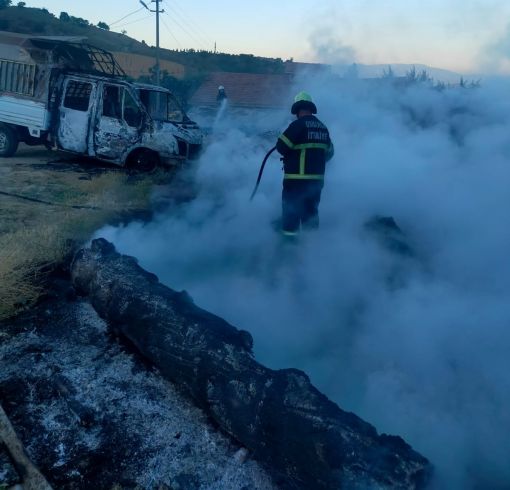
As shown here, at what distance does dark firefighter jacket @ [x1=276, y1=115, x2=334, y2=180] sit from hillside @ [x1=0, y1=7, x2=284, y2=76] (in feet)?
122

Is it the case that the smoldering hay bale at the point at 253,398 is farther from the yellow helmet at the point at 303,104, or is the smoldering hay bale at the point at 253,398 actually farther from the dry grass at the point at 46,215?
the yellow helmet at the point at 303,104

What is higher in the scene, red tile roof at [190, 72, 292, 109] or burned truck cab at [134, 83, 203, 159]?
red tile roof at [190, 72, 292, 109]

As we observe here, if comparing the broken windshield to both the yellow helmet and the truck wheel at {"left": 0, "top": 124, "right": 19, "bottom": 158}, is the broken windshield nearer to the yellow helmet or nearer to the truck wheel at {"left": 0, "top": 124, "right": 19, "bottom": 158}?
the truck wheel at {"left": 0, "top": 124, "right": 19, "bottom": 158}

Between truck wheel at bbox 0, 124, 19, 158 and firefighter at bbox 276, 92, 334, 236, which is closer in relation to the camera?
firefighter at bbox 276, 92, 334, 236

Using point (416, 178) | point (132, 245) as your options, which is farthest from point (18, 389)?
point (416, 178)

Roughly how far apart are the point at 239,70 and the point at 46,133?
126ft

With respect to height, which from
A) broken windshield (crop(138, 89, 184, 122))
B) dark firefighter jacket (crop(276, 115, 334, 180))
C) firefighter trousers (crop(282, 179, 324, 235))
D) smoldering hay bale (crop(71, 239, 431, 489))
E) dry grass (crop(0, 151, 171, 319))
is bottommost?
smoldering hay bale (crop(71, 239, 431, 489))

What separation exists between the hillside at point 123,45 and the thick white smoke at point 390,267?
3575 cm

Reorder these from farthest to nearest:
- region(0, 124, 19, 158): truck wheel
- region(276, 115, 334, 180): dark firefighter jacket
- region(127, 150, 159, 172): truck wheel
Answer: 1. region(0, 124, 19, 158): truck wheel
2. region(127, 150, 159, 172): truck wheel
3. region(276, 115, 334, 180): dark firefighter jacket

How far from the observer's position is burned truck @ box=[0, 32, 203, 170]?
8838mm

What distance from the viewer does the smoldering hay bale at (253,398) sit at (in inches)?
79.0

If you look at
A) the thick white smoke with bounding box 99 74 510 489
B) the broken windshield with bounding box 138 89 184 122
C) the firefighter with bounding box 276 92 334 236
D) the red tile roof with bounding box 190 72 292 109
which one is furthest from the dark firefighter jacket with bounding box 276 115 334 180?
the red tile roof with bounding box 190 72 292 109

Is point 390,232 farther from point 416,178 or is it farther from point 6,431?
point 6,431

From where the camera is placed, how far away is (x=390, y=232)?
4.87 meters
